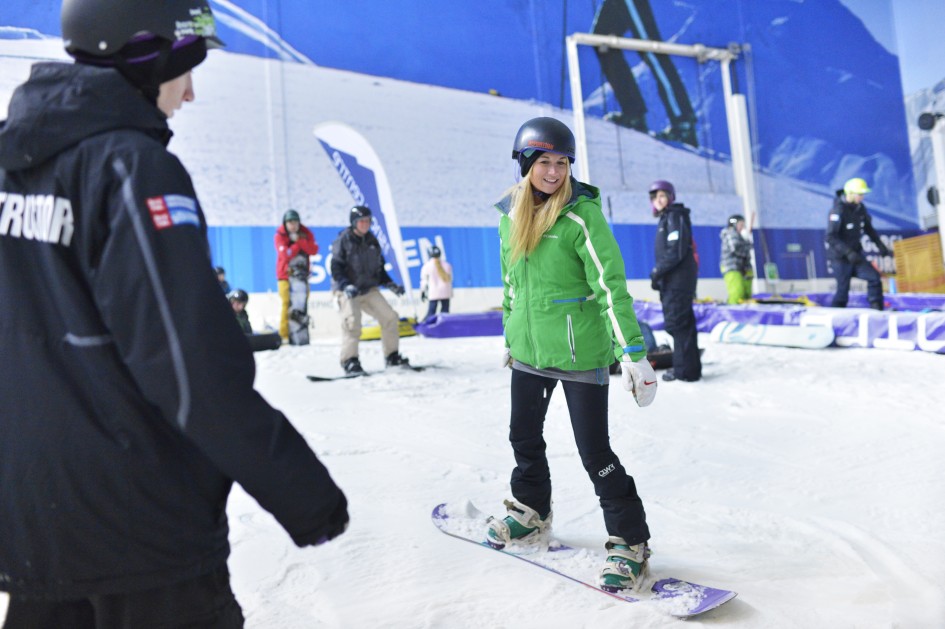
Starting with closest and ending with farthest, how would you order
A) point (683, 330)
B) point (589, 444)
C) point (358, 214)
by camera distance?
point (589, 444), point (683, 330), point (358, 214)

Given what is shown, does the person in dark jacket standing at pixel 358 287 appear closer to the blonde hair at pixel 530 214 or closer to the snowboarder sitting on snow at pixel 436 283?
the blonde hair at pixel 530 214

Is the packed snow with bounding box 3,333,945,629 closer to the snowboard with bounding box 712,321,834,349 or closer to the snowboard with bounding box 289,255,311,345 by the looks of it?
the snowboard with bounding box 712,321,834,349

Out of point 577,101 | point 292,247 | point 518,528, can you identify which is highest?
point 577,101

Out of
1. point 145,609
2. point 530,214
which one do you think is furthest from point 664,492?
point 145,609

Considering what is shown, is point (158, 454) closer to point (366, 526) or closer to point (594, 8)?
point (366, 526)

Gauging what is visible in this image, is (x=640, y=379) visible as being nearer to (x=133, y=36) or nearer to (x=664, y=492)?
(x=664, y=492)

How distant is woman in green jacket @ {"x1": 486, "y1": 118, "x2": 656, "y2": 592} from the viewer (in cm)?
231

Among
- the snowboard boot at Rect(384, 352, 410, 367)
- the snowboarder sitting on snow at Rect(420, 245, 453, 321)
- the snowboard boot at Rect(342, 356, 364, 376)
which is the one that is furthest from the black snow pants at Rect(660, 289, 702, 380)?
the snowboarder sitting on snow at Rect(420, 245, 453, 321)

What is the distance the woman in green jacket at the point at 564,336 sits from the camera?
2312 millimetres

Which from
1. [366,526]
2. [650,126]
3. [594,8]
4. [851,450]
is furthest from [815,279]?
[366,526]

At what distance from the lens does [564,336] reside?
7.93 ft

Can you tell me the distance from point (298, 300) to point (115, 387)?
25.9ft

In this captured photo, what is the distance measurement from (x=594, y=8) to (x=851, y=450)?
1316 centimetres

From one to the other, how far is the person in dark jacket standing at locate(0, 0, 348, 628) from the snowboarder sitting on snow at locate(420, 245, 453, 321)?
1064 centimetres
